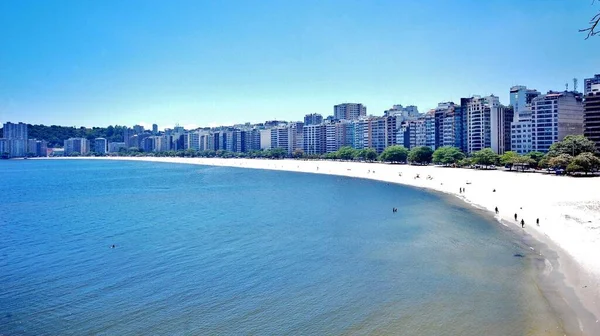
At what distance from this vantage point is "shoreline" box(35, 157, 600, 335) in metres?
16.9

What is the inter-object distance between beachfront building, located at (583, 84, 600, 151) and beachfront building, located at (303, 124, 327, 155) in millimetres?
90445

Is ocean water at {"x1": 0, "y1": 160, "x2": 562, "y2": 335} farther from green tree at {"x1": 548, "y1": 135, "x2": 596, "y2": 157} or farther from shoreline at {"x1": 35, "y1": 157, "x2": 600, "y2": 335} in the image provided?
green tree at {"x1": 548, "y1": 135, "x2": 596, "y2": 157}

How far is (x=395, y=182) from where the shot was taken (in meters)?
70.8

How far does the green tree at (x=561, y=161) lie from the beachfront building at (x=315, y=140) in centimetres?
9838

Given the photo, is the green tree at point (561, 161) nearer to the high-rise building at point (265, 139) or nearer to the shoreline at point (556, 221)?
the shoreline at point (556, 221)

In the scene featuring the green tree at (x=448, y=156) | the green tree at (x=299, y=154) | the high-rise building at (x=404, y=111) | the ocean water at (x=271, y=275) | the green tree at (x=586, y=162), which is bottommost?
the ocean water at (x=271, y=275)

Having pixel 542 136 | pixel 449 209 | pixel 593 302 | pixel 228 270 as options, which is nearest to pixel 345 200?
pixel 449 209

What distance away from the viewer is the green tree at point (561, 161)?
59.8 meters

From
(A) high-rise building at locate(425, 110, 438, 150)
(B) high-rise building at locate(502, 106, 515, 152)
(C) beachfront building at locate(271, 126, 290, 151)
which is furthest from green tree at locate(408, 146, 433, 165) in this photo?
(C) beachfront building at locate(271, 126, 290, 151)

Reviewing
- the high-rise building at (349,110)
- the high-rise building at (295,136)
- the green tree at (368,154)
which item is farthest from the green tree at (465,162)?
the high-rise building at (349,110)

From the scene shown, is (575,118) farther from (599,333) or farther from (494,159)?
(599,333)

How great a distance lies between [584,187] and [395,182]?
28.5 metres

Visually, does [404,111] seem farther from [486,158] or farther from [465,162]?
[486,158]

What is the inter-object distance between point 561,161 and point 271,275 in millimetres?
53472
